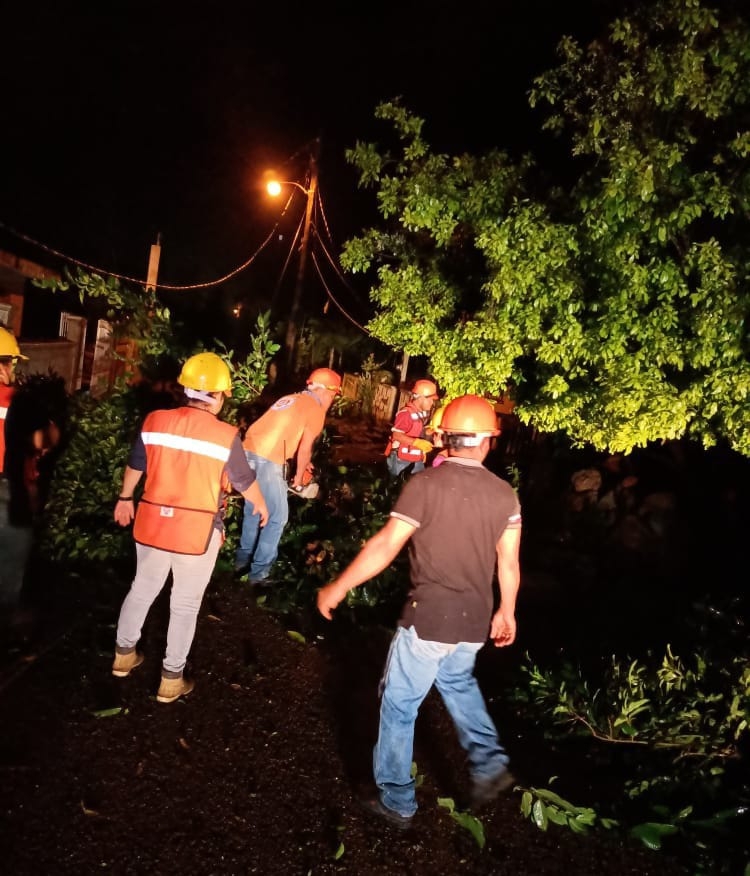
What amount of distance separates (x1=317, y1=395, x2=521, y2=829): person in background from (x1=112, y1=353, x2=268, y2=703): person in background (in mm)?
893

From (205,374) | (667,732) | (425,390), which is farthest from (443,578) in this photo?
(425,390)

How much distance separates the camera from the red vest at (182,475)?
3.23 m

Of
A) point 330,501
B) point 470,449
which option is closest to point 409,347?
point 330,501

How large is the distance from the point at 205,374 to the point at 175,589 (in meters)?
1.18

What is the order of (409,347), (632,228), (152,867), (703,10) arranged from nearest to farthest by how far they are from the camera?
(152,867)
(703,10)
(632,228)
(409,347)

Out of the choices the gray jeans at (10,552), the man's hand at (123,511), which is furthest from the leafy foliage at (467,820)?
the gray jeans at (10,552)

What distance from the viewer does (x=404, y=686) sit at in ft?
9.19

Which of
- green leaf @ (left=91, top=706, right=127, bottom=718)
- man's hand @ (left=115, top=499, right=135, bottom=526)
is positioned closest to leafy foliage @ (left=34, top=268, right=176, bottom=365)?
man's hand @ (left=115, top=499, right=135, bottom=526)

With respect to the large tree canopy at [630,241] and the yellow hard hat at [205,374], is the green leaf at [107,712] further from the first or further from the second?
the large tree canopy at [630,241]

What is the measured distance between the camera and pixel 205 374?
3363mm

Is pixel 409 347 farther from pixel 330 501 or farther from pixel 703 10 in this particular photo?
pixel 703 10

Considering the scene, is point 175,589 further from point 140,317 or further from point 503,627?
point 140,317

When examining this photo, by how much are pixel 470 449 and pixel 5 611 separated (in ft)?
10.3

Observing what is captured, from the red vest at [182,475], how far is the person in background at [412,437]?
3973 mm
